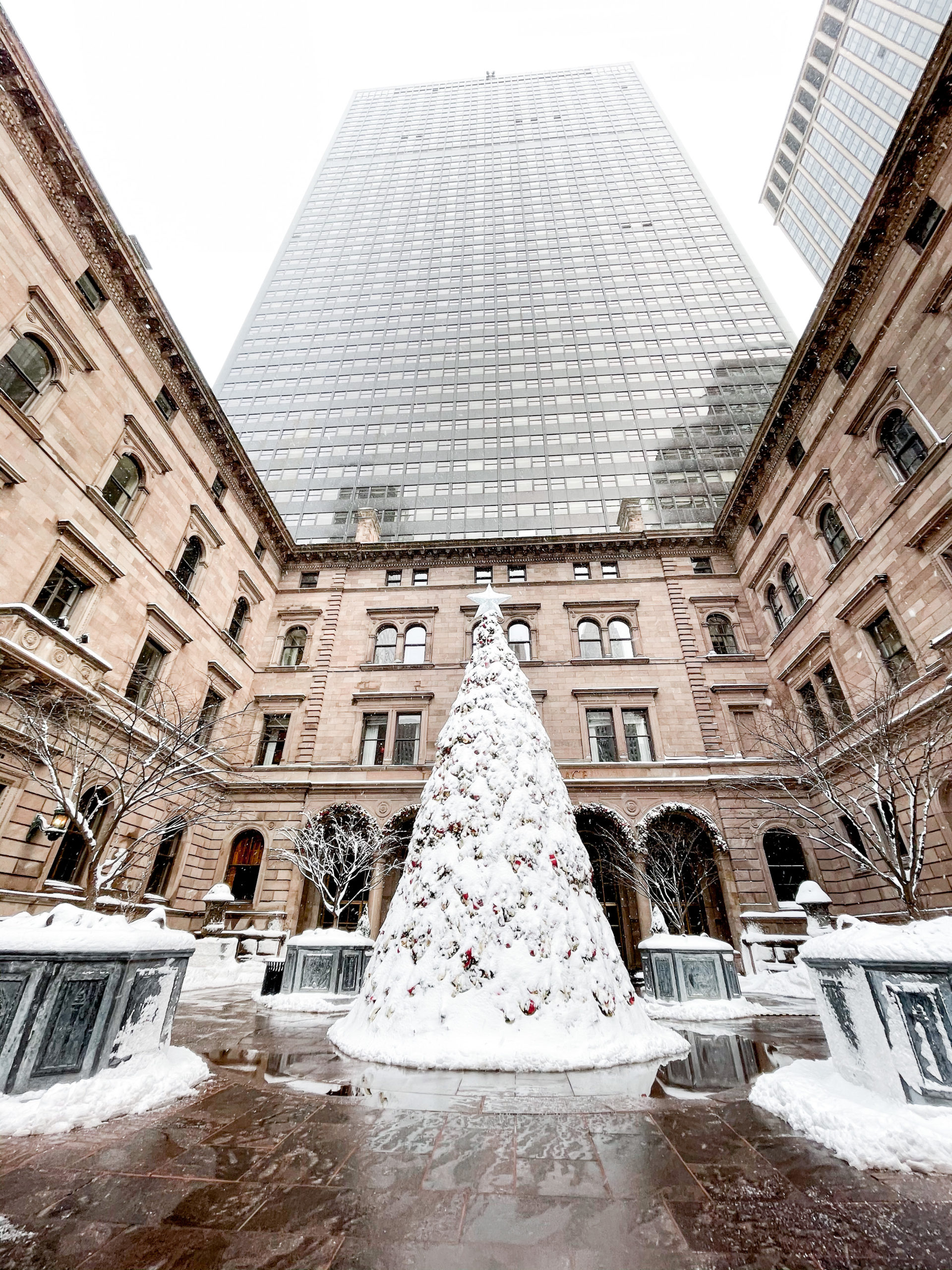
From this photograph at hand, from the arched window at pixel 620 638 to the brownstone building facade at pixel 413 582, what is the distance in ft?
0.43

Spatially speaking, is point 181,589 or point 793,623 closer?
point 181,589

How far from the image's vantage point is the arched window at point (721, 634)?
2323 centimetres

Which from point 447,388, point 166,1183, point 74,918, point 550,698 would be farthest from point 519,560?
point 447,388

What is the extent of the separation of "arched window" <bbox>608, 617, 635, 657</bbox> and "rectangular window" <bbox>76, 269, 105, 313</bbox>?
21.4 meters

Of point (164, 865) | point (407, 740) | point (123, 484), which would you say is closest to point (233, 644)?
point (123, 484)

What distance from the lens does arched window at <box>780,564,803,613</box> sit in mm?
20359

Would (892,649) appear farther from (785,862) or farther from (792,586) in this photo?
(785,862)

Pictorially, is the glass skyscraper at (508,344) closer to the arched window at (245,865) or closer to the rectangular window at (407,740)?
the rectangular window at (407,740)

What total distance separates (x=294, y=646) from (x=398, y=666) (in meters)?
5.52

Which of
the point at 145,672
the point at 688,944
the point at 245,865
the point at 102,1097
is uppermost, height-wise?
the point at 145,672

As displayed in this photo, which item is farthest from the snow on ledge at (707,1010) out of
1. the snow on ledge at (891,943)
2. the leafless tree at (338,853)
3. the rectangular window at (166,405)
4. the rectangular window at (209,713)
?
the rectangular window at (166,405)

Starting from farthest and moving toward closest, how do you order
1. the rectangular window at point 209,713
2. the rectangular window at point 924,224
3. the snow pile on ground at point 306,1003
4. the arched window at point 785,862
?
the arched window at point 785,862
the rectangular window at point 209,713
the rectangular window at point 924,224
the snow pile on ground at point 306,1003

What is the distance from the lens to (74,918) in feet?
17.0

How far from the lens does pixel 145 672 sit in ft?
57.1
